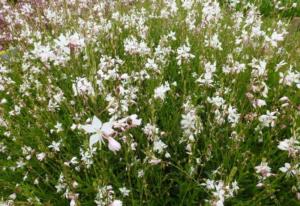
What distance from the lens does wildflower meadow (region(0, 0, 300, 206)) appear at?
202 centimetres

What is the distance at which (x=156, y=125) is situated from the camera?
7.66ft

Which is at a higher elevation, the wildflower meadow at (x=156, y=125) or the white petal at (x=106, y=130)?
the wildflower meadow at (x=156, y=125)

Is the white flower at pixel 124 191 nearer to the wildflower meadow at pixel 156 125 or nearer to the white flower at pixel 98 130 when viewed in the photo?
the wildflower meadow at pixel 156 125

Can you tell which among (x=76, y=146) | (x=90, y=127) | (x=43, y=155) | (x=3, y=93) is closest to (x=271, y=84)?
(x=76, y=146)

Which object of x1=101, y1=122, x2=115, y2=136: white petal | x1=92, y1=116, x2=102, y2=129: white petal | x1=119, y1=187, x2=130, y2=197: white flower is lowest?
x1=101, y1=122, x2=115, y2=136: white petal

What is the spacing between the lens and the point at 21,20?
458cm

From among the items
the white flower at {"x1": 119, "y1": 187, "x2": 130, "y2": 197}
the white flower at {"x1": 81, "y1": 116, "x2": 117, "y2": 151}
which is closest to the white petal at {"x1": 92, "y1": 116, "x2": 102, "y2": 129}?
the white flower at {"x1": 81, "y1": 116, "x2": 117, "y2": 151}

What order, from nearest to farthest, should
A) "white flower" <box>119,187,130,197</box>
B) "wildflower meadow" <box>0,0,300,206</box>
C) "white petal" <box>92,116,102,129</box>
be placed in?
"white petal" <box>92,116,102,129</box>
"wildflower meadow" <box>0,0,300,206</box>
"white flower" <box>119,187,130,197</box>

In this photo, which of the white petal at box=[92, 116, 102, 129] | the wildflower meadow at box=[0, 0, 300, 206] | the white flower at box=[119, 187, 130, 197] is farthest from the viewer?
the white flower at box=[119, 187, 130, 197]

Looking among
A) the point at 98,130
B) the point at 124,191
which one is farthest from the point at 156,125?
the point at 98,130

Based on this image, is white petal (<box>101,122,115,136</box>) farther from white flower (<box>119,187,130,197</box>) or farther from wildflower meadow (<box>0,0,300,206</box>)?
white flower (<box>119,187,130,197</box>)

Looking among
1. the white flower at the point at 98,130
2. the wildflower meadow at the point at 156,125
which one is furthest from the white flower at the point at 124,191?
the white flower at the point at 98,130

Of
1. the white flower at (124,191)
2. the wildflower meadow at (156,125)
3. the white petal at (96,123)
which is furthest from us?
the white flower at (124,191)

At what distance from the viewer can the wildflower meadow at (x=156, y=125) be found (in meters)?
2.02
